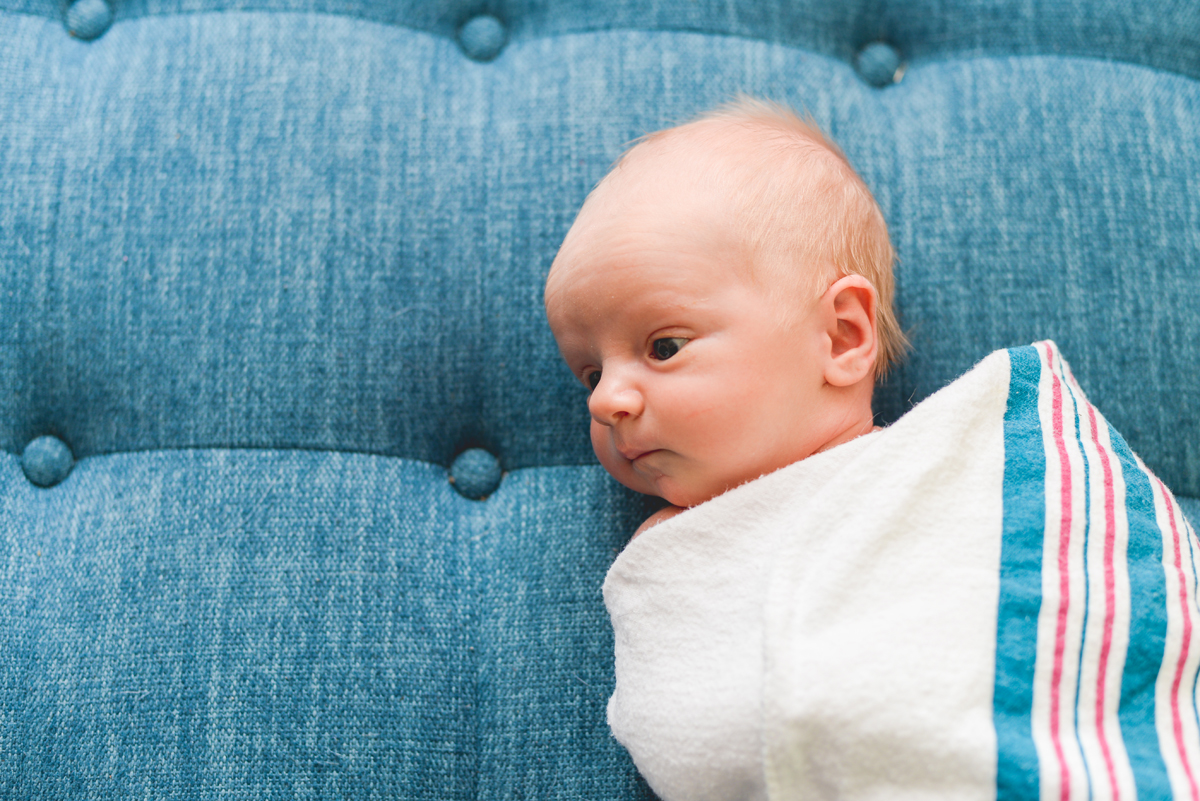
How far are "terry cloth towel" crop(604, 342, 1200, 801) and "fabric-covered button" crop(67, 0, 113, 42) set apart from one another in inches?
35.4

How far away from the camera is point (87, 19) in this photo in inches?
39.6

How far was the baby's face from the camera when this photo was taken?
0.73 metres

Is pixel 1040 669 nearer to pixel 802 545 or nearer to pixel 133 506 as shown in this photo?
pixel 802 545

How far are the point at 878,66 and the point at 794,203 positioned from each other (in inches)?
16.1

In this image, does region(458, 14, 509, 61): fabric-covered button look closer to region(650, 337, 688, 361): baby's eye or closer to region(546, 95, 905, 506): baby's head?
region(546, 95, 905, 506): baby's head

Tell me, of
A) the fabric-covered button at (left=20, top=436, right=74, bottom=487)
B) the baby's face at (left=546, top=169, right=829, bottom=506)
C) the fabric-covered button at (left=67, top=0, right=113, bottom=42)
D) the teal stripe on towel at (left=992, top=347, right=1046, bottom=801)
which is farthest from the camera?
the fabric-covered button at (left=67, top=0, right=113, bottom=42)

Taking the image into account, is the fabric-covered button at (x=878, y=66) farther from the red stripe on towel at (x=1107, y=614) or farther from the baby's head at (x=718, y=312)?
the red stripe on towel at (x=1107, y=614)

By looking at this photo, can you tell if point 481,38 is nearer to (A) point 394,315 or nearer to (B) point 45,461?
(A) point 394,315

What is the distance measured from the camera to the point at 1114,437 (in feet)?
A: 2.57

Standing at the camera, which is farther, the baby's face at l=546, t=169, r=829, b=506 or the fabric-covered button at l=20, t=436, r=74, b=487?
the fabric-covered button at l=20, t=436, r=74, b=487

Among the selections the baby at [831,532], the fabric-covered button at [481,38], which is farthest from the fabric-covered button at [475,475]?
the fabric-covered button at [481,38]

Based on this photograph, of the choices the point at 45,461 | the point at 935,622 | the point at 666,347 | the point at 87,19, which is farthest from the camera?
the point at 87,19

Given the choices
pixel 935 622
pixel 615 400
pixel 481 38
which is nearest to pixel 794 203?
pixel 615 400

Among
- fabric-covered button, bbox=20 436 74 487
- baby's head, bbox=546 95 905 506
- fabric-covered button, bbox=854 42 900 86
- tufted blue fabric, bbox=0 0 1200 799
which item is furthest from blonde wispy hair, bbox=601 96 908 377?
fabric-covered button, bbox=20 436 74 487
